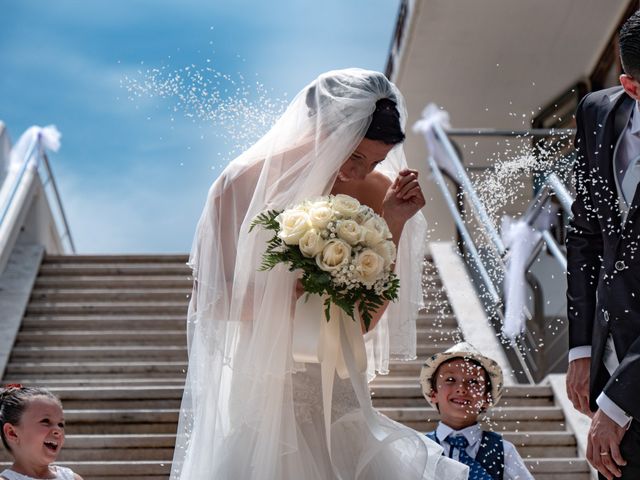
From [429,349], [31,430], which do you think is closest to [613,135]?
[31,430]

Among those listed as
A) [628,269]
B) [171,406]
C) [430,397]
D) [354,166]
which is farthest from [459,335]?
[628,269]

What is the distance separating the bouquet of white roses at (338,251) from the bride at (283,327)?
13 cm

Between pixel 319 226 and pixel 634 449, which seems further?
pixel 319 226

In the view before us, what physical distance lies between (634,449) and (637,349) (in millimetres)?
249

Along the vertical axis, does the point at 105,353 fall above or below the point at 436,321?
below

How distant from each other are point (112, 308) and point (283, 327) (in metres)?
6.01

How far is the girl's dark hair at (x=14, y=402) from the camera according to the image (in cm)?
441

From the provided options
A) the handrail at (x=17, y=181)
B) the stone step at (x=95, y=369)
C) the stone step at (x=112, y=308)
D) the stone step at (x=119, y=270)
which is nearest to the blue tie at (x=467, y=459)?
the stone step at (x=95, y=369)

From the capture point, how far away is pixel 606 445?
276 cm

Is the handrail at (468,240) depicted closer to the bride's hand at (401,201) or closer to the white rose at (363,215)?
the bride's hand at (401,201)

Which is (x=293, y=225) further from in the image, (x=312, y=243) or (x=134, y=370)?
(x=134, y=370)

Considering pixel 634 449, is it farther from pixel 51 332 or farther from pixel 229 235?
pixel 51 332

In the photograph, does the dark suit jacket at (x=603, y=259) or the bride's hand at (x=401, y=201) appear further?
the bride's hand at (x=401, y=201)

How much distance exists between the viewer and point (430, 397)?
5.30m
